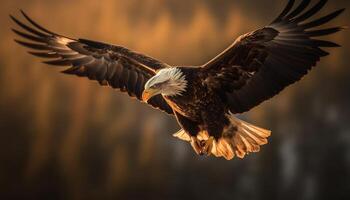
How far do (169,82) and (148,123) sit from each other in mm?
905

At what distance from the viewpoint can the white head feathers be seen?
2.65 metres

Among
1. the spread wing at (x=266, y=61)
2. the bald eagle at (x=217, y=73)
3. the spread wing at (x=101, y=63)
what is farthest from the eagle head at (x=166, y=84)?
the spread wing at (x=101, y=63)

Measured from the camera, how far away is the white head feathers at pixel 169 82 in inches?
104

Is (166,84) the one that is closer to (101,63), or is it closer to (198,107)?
(198,107)

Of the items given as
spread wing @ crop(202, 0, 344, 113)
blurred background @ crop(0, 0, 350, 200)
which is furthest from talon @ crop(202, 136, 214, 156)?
blurred background @ crop(0, 0, 350, 200)

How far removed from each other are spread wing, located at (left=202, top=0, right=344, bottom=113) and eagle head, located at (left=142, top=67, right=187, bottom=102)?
0.14m

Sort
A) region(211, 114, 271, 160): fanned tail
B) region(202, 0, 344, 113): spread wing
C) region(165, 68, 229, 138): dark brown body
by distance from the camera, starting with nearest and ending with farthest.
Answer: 1. region(202, 0, 344, 113): spread wing
2. region(165, 68, 229, 138): dark brown body
3. region(211, 114, 271, 160): fanned tail

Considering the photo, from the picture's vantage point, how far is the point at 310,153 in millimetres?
3443

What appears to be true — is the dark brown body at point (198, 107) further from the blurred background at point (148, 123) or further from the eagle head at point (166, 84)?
the blurred background at point (148, 123)

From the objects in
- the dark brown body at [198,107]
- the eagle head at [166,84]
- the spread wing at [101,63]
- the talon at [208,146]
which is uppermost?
the spread wing at [101,63]

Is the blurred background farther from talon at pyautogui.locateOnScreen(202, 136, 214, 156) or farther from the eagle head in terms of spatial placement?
the eagle head

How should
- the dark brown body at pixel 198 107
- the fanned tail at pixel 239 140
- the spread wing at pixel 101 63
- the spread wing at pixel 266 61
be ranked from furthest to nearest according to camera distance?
the spread wing at pixel 101 63
the fanned tail at pixel 239 140
the dark brown body at pixel 198 107
the spread wing at pixel 266 61

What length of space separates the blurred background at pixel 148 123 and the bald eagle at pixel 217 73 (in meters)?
0.50

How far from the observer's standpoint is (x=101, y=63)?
3.07 m
